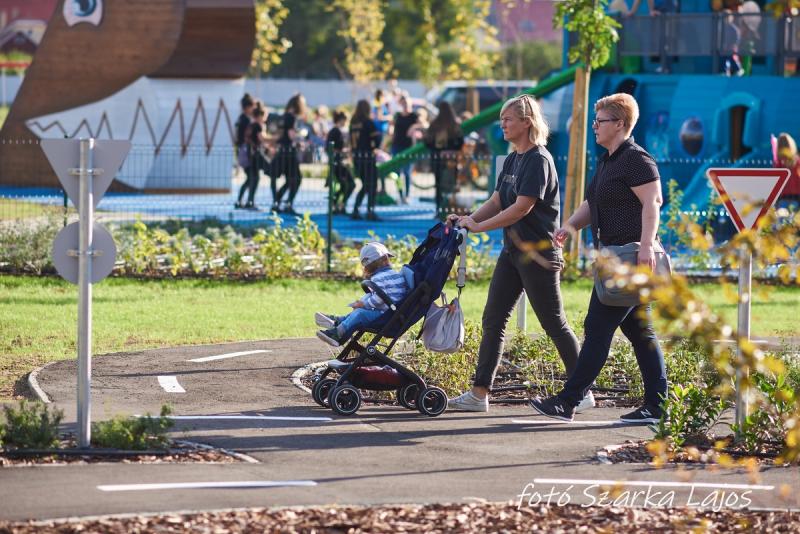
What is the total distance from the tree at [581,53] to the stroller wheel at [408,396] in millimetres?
7019

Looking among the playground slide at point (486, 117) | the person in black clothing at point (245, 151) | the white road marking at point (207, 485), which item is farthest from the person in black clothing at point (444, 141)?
the white road marking at point (207, 485)

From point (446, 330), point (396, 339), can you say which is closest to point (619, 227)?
point (446, 330)

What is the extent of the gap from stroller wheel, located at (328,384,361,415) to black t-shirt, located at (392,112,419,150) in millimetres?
18524

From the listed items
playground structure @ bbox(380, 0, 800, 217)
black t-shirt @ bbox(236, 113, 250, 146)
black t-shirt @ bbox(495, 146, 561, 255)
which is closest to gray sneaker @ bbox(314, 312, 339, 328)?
black t-shirt @ bbox(495, 146, 561, 255)

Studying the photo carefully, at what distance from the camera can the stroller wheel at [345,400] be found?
8883 millimetres

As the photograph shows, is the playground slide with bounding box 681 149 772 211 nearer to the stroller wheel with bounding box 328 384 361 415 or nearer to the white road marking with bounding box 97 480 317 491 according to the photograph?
the stroller wheel with bounding box 328 384 361 415

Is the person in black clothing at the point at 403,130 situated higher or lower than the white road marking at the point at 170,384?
higher

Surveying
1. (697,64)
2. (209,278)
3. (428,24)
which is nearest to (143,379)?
(209,278)

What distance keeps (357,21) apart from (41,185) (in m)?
21.6

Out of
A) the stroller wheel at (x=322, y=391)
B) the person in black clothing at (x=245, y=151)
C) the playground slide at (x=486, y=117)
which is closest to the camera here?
the stroller wheel at (x=322, y=391)

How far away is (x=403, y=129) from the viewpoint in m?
27.2

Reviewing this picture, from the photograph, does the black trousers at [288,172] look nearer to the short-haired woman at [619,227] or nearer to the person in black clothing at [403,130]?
the person in black clothing at [403,130]

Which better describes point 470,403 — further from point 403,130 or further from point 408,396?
point 403,130

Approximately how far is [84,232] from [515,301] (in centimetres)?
291
